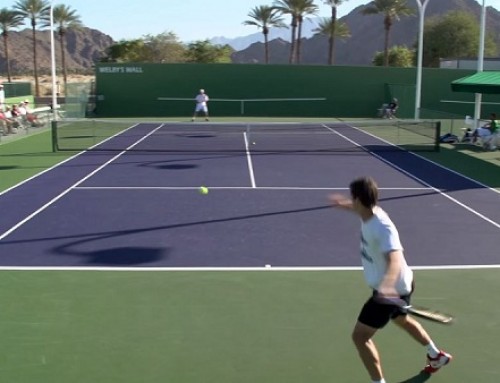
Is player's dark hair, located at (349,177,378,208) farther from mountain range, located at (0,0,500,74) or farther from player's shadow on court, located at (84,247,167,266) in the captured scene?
mountain range, located at (0,0,500,74)

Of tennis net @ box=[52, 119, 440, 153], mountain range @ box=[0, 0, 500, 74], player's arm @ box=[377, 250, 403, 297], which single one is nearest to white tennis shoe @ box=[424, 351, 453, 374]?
player's arm @ box=[377, 250, 403, 297]

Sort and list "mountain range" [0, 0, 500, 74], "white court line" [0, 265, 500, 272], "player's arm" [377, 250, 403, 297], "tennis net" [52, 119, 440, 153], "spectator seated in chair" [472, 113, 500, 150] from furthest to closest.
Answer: "mountain range" [0, 0, 500, 74] < "tennis net" [52, 119, 440, 153] < "spectator seated in chair" [472, 113, 500, 150] < "white court line" [0, 265, 500, 272] < "player's arm" [377, 250, 403, 297]

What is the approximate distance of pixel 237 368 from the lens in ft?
18.7

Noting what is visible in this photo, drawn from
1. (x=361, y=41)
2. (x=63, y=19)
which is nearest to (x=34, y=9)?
(x=63, y=19)

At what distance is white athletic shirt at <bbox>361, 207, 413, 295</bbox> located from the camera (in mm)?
4734

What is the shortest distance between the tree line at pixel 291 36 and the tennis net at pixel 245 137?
1618 centimetres

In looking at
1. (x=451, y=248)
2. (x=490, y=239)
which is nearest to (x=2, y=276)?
(x=451, y=248)

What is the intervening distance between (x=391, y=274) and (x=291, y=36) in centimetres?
5345

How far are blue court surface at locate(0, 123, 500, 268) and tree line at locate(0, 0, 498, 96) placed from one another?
2693 cm

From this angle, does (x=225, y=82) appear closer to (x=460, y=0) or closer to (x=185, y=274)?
(x=185, y=274)

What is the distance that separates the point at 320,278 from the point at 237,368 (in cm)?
280

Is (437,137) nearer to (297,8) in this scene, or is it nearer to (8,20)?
(297,8)

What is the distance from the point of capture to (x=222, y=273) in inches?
332

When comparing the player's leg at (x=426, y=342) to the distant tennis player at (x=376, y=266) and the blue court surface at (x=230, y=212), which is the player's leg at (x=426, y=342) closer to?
the distant tennis player at (x=376, y=266)
